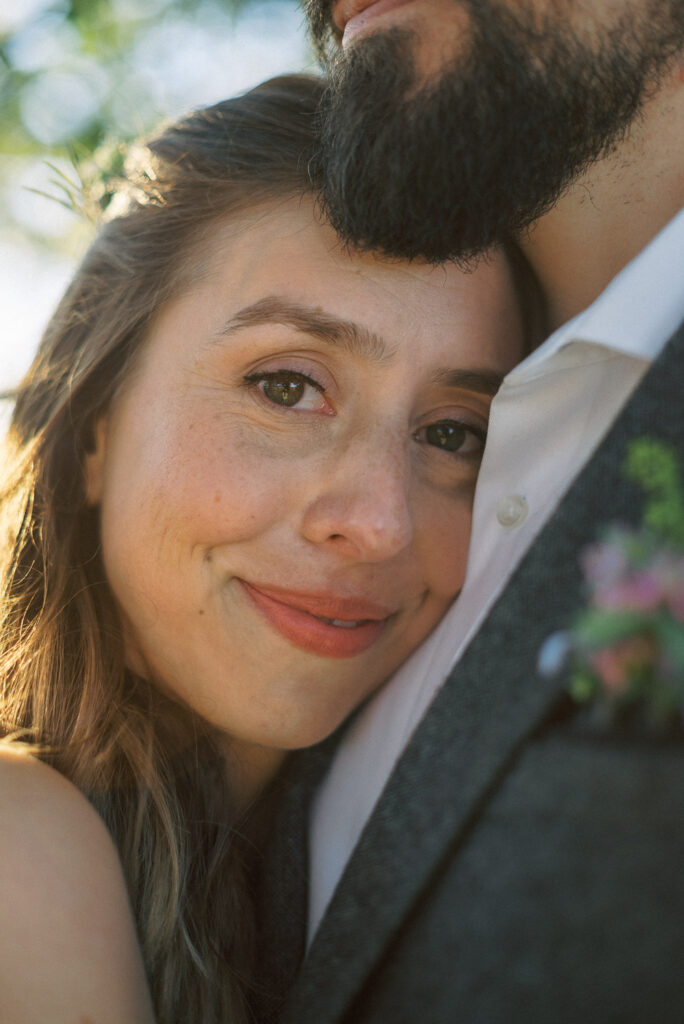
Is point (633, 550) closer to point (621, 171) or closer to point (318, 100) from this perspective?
point (621, 171)

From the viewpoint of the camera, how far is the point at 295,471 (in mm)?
1725

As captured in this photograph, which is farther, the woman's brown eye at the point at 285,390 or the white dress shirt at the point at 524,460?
the woman's brown eye at the point at 285,390

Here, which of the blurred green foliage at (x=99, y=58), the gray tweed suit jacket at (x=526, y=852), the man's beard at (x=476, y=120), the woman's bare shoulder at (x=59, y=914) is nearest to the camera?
the gray tweed suit jacket at (x=526, y=852)

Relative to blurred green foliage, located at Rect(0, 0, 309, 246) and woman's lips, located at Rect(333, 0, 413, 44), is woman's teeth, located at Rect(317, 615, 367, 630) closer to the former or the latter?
woman's lips, located at Rect(333, 0, 413, 44)

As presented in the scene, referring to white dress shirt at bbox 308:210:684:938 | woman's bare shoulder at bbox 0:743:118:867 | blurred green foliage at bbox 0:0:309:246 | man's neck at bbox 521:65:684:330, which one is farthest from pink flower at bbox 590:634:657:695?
blurred green foliage at bbox 0:0:309:246

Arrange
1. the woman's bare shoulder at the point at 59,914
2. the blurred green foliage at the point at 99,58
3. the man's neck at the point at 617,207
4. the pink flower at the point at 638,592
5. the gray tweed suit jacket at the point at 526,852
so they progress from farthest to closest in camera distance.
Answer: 1. the blurred green foliage at the point at 99,58
2. the man's neck at the point at 617,207
3. the woman's bare shoulder at the point at 59,914
4. the gray tweed suit jacket at the point at 526,852
5. the pink flower at the point at 638,592

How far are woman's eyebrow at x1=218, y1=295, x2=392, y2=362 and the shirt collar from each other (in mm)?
386

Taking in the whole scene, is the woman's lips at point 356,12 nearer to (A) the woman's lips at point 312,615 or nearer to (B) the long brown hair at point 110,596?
(B) the long brown hair at point 110,596

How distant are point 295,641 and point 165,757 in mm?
405

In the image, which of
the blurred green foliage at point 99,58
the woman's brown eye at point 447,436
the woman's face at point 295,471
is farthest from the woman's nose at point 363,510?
the blurred green foliage at point 99,58

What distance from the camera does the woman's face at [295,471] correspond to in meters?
1.71

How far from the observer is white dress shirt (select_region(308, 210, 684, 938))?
1.46m

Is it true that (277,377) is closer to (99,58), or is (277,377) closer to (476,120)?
(476,120)

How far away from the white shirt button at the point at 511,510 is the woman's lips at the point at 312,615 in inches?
12.3
